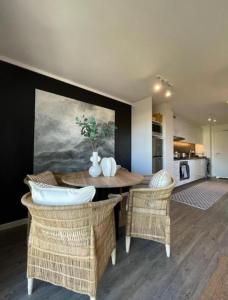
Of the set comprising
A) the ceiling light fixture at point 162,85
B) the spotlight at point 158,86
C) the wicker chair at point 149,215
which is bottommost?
the wicker chair at point 149,215

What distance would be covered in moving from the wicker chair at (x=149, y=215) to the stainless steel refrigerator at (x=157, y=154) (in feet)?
8.32

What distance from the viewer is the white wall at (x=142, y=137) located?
4175mm

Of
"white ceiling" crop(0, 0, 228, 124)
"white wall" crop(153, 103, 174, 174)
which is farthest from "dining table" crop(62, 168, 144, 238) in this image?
"white wall" crop(153, 103, 174, 174)

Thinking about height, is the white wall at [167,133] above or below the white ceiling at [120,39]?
below

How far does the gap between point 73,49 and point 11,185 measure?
2072mm

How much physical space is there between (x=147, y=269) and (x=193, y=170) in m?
5.34

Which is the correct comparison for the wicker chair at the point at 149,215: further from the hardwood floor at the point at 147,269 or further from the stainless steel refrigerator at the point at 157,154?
the stainless steel refrigerator at the point at 157,154

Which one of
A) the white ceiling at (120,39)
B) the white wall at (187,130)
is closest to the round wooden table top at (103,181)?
the white ceiling at (120,39)

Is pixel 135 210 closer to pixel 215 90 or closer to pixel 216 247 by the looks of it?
pixel 216 247

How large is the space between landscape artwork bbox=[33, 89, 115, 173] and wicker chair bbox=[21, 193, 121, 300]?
166cm

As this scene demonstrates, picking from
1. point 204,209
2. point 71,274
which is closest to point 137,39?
point 71,274

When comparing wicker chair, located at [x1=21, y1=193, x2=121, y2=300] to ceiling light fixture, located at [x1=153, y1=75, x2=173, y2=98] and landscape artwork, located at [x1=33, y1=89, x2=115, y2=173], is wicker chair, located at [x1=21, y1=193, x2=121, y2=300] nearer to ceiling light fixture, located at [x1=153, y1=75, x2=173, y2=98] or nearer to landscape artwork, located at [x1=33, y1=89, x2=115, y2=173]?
landscape artwork, located at [x1=33, y1=89, x2=115, y2=173]

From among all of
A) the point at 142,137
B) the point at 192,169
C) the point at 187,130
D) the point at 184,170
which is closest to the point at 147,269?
the point at 142,137

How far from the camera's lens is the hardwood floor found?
1.36 metres
